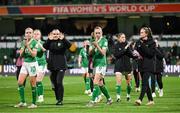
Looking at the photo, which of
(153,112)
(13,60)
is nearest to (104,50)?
(153,112)

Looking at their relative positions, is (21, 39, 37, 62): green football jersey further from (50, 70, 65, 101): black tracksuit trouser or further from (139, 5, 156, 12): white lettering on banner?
(139, 5, 156, 12): white lettering on banner

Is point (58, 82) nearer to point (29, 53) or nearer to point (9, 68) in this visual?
point (29, 53)

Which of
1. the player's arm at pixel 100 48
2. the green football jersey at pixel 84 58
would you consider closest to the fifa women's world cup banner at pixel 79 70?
the green football jersey at pixel 84 58

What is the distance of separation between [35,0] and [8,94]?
32.9m

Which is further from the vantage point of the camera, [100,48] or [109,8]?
[109,8]

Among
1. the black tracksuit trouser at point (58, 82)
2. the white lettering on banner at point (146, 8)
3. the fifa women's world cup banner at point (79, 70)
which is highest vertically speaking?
the white lettering on banner at point (146, 8)

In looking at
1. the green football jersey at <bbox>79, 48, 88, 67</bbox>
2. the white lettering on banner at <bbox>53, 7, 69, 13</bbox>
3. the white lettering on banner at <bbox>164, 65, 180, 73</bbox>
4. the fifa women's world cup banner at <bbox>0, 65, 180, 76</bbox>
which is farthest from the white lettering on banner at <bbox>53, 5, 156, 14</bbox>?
the green football jersey at <bbox>79, 48, 88, 67</bbox>

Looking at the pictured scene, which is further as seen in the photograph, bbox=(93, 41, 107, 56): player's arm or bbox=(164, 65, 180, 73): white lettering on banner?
bbox=(164, 65, 180, 73): white lettering on banner

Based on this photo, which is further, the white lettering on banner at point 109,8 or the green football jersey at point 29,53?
the white lettering on banner at point 109,8

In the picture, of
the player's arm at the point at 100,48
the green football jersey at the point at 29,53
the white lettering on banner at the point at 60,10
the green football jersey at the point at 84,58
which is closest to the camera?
the green football jersey at the point at 29,53

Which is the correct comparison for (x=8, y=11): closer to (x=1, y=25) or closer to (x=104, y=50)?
(x=1, y=25)

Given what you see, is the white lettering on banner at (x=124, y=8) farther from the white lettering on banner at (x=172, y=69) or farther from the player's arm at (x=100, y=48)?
the player's arm at (x=100, y=48)

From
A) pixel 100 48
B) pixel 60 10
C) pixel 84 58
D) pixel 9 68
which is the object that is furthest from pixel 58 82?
pixel 60 10

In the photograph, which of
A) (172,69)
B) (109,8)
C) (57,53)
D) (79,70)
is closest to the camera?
(57,53)
